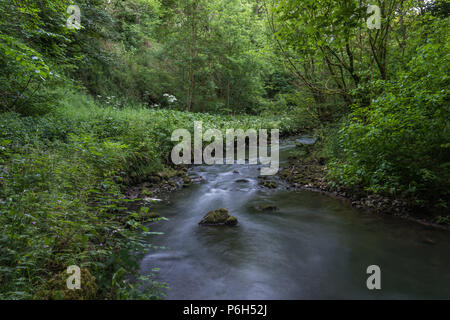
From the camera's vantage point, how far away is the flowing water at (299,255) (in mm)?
2986

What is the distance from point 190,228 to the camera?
15.5ft

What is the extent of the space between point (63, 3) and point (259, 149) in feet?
28.4

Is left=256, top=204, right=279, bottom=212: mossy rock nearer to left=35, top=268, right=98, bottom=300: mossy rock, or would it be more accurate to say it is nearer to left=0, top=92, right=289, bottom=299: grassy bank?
left=0, top=92, right=289, bottom=299: grassy bank

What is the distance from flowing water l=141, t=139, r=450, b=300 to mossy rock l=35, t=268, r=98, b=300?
0.87 m

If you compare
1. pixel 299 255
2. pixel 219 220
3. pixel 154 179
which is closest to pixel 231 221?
pixel 219 220

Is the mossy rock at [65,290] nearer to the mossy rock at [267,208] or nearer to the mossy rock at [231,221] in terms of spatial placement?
the mossy rock at [231,221]

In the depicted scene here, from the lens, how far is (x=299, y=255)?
3.78 metres

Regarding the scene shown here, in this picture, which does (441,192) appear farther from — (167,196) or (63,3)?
(63,3)

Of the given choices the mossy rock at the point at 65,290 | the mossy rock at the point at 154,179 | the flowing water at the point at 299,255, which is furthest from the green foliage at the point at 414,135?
the mossy rock at the point at 154,179

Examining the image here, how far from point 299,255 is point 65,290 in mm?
2981

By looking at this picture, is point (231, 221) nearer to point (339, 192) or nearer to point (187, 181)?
point (339, 192)

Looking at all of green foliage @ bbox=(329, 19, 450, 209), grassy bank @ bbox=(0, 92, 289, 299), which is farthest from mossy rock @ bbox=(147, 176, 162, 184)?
green foliage @ bbox=(329, 19, 450, 209)
